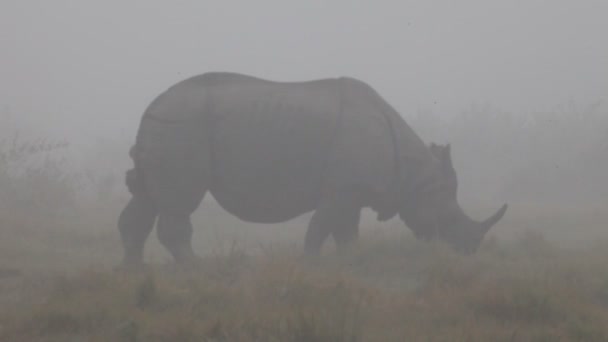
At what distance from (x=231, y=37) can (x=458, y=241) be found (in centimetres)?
9410

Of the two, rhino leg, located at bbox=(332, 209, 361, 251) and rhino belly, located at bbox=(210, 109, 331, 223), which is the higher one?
rhino belly, located at bbox=(210, 109, 331, 223)

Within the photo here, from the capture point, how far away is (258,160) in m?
7.47

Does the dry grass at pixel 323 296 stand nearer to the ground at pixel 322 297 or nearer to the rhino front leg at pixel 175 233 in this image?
the ground at pixel 322 297

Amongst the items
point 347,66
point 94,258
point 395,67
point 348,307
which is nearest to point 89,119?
point 347,66

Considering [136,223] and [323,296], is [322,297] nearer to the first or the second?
[323,296]

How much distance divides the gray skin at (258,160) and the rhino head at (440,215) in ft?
0.77

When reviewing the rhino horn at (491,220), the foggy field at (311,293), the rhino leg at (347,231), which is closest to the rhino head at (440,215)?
the rhino horn at (491,220)

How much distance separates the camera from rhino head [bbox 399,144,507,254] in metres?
8.05

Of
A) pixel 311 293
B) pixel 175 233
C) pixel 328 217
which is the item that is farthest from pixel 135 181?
pixel 311 293

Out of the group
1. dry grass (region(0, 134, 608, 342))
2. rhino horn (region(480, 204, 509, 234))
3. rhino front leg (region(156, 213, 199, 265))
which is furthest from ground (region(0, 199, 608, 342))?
rhino front leg (region(156, 213, 199, 265))

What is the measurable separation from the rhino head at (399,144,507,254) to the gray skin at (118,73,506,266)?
234 mm

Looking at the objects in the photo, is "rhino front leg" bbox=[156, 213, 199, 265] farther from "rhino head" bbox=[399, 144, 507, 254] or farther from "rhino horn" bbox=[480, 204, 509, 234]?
"rhino horn" bbox=[480, 204, 509, 234]

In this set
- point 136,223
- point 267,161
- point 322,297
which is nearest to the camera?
point 322,297

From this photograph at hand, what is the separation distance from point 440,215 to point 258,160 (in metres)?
2.18
